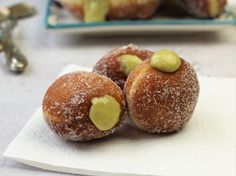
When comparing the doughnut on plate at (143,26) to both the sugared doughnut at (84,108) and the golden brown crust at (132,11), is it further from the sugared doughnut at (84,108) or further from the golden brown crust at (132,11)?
the sugared doughnut at (84,108)

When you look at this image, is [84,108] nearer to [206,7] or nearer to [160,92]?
[160,92]

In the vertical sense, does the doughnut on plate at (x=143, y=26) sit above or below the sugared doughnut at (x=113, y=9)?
below

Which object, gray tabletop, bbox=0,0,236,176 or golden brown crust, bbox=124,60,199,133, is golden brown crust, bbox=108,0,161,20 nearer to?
gray tabletop, bbox=0,0,236,176

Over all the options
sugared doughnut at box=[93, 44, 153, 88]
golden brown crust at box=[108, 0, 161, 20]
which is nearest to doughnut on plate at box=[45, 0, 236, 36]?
golden brown crust at box=[108, 0, 161, 20]

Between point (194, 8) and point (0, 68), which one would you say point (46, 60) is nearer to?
point (0, 68)

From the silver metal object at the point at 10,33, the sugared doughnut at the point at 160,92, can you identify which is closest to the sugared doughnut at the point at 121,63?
the sugared doughnut at the point at 160,92

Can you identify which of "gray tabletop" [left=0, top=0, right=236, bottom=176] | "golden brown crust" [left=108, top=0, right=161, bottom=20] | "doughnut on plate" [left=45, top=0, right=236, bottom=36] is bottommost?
"gray tabletop" [left=0, top=0, right=236, bottom=176]
